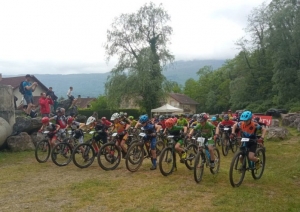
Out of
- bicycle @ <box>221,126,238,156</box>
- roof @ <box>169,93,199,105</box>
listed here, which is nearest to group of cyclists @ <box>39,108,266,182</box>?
bicycle @ <box>221,126,238,156</box>

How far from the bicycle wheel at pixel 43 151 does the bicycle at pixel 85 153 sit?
168cm

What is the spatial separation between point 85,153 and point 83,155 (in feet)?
0.33

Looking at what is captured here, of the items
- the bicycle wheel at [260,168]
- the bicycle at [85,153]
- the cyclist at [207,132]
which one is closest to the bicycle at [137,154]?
the bicycle at [85,153]

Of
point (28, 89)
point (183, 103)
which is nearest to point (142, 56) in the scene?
point (28, 89)

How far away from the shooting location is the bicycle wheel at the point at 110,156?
34.9 feet

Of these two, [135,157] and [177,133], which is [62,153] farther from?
[177,133]

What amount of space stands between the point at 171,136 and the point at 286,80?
1323 inches

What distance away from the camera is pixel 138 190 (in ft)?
26.9

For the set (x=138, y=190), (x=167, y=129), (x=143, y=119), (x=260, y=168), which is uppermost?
(x=143, y=119)

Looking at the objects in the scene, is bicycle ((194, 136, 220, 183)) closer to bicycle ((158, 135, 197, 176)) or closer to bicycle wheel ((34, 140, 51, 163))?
bicycle ((158, 135, 197, 176))

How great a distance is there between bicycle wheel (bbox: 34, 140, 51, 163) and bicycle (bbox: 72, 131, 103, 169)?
5.50 ft

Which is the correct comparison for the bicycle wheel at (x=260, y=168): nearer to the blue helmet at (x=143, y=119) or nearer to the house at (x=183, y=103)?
the blue helmet at (x=143, y=119)

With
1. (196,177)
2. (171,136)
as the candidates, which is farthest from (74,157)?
(196,177)

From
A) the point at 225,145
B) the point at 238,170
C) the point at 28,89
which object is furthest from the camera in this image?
the point at 28,89
